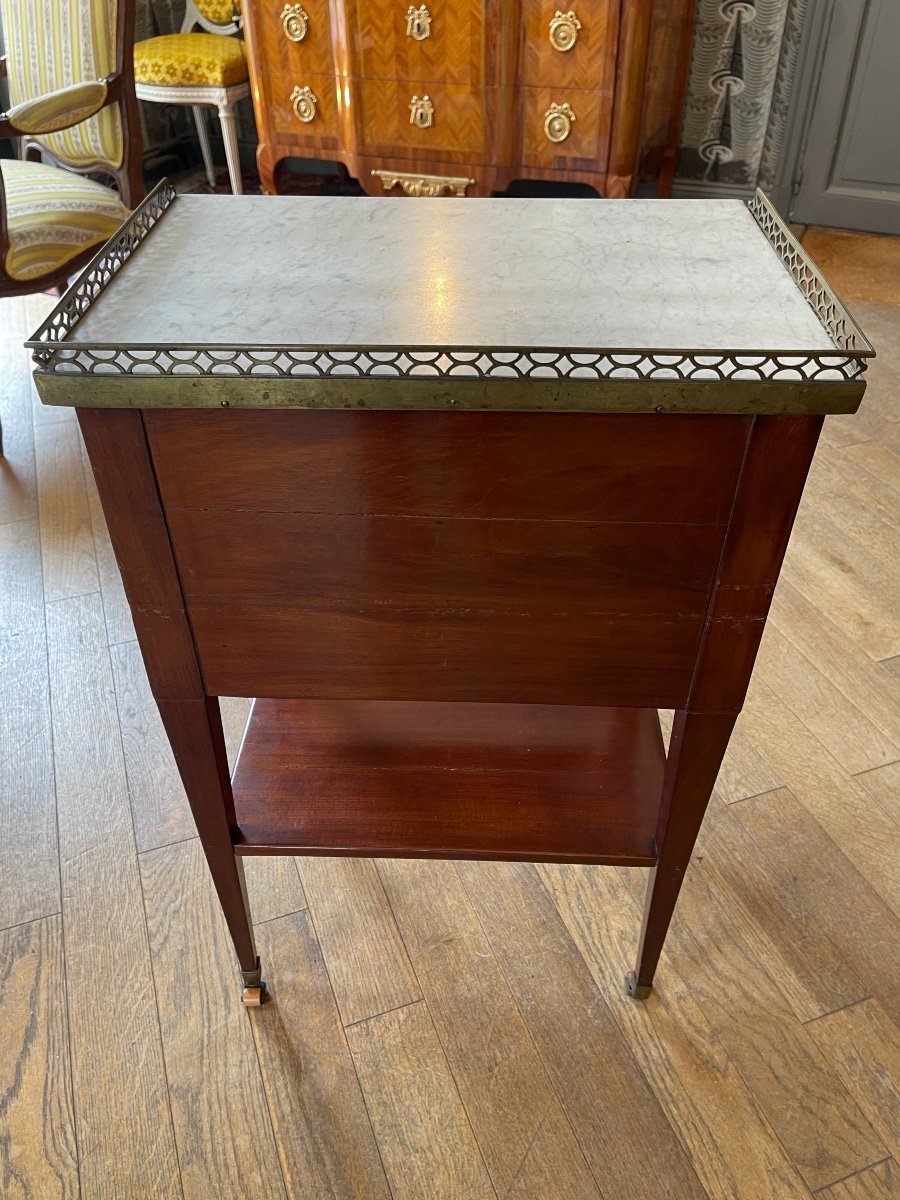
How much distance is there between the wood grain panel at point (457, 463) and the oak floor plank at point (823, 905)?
2.69ft

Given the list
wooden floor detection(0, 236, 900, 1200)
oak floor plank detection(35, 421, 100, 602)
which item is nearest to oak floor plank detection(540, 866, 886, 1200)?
wooden floor detection(0, 236, 900, 1200)

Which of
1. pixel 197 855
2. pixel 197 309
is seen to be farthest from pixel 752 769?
pixel 197 309

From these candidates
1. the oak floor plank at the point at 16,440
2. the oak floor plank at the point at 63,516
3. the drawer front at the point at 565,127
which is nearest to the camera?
the oak floor plank at the point at 63,516

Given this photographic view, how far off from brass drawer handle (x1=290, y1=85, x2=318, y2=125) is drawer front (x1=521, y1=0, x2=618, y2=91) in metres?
0.69

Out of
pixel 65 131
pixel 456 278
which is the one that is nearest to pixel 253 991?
pixel 456 278

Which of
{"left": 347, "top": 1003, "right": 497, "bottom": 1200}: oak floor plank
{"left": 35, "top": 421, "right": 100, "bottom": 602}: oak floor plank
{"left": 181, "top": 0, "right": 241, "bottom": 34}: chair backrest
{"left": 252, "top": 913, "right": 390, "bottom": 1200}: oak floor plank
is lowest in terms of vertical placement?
{"left": 35, "top": 421, "right": 100, "bottom": 602}: oak floor plank

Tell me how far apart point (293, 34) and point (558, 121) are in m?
0.84

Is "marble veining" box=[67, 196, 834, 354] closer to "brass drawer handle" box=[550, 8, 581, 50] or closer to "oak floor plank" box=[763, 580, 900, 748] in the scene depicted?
"oak floor plank" box=[763, 580, 900, 748]

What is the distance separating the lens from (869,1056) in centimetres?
123

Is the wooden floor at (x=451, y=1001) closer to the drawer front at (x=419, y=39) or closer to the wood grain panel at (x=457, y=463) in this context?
the wood grain panel at (x=457, y=463)

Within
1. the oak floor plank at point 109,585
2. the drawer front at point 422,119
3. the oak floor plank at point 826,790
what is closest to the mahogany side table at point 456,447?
the oak floor plank at point 826,790

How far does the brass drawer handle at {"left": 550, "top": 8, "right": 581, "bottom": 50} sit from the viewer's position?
2643 millimetres

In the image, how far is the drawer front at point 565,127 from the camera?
2777 mm

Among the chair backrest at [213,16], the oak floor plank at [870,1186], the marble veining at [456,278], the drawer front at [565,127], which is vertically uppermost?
the marble veining at [456,278]
